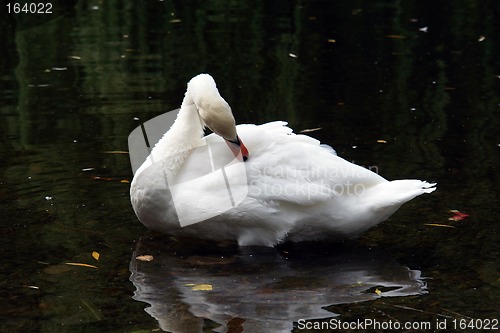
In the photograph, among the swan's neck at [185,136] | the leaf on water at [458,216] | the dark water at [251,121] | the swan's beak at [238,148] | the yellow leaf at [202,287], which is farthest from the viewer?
the leaf on water at [458,216]

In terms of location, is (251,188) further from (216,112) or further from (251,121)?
(251,121)

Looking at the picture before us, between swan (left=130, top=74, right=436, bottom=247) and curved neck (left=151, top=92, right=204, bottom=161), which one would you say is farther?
curved neck (left=151, top=92, right=204, bottom=161)

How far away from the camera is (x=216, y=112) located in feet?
18.0

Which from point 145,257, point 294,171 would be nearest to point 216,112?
point 294,171

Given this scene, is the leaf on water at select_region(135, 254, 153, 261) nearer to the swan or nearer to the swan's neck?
the swan

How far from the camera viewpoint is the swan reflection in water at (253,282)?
4.81 m

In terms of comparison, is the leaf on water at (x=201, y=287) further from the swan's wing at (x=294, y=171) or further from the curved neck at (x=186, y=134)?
the curved neck at (x=186, y=134)

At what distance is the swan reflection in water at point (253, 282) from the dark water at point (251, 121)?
16 mm

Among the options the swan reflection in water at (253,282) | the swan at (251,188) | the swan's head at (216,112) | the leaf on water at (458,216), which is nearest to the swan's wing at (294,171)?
the swan at (251,188)

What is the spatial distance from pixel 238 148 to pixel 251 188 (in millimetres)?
257

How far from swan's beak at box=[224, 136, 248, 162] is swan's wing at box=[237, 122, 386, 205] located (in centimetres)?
7

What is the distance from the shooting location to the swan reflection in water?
4812 mm

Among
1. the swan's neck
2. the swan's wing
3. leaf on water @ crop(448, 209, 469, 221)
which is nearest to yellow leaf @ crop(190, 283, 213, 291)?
the swan's wing

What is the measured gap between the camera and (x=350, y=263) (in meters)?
5.59
